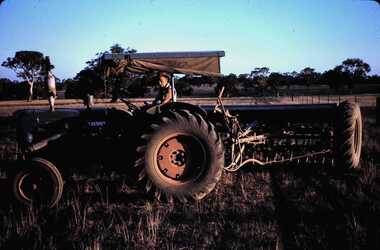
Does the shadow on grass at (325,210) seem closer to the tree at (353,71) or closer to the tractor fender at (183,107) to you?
the tractor fender at (183,107)

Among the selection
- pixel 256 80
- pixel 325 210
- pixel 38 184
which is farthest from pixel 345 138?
pixel 256 80

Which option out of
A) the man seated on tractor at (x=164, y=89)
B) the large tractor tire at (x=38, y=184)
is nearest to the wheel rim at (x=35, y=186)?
the large tractor tire at (x=38, y=184)

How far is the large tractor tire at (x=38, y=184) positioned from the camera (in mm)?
4934

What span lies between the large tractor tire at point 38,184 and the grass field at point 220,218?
151 millimetres

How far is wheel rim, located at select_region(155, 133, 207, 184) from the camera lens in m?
5.18

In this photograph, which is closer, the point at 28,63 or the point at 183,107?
the point at 183,107

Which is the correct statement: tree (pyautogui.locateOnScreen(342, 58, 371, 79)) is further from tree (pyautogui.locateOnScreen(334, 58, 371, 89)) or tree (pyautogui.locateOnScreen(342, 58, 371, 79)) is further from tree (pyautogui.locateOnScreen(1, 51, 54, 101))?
tree (pyautogui.locateOnScreen(1, 51, 54, 101))

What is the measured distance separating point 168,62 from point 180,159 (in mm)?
1319

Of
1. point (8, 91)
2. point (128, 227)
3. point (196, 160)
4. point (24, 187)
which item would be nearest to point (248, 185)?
point (196, 160)

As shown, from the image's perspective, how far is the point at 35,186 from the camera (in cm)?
502

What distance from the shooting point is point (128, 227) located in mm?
4270

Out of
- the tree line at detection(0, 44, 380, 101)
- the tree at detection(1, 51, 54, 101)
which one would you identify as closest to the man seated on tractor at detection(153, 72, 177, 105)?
the tree line at detection(0, 44, 380, 101)

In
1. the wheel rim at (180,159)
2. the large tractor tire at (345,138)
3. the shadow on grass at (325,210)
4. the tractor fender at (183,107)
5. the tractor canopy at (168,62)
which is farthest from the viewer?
the large tractor tire at (345,138)

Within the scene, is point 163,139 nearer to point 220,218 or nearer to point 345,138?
point 220,218
